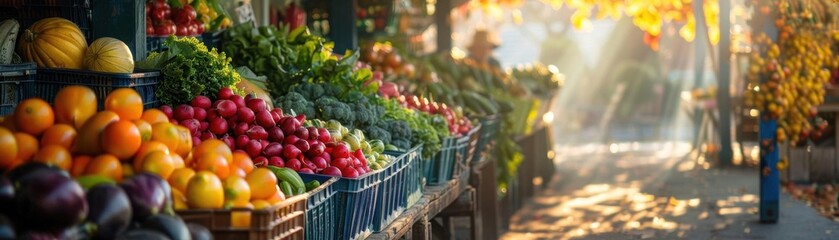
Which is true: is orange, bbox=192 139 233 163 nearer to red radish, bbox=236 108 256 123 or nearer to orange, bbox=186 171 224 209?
orange, bbox=186 171 224 209

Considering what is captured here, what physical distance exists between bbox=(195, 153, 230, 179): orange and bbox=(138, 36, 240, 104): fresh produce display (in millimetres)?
1353

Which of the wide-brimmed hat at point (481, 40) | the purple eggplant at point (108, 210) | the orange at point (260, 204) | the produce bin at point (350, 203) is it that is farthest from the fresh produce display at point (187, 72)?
the wide-brimmed hat at point (481, 40)

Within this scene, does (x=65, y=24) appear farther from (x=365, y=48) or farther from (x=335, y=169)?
(x=365, y=48)

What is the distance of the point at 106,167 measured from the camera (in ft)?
13.0

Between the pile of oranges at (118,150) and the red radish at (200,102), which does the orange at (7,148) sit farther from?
the red radish at (200,102)

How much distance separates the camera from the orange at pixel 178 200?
4043mm

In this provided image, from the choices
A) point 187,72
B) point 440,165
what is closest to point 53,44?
point 187,72

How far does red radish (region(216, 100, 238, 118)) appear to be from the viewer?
223 inches

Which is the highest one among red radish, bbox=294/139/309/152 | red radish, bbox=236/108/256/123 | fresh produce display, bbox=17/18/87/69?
fresh produce display, bbox=17/18/87/69

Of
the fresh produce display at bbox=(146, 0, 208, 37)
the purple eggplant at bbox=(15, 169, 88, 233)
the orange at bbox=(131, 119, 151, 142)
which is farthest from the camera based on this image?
the fresh produce display at bbox=(146, 0, 208, 37)

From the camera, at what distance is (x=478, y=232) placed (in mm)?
8797

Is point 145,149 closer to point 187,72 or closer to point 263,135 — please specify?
point 263,135

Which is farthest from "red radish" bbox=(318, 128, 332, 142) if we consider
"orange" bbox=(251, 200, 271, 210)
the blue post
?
the blue post

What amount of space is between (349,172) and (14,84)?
145cm
